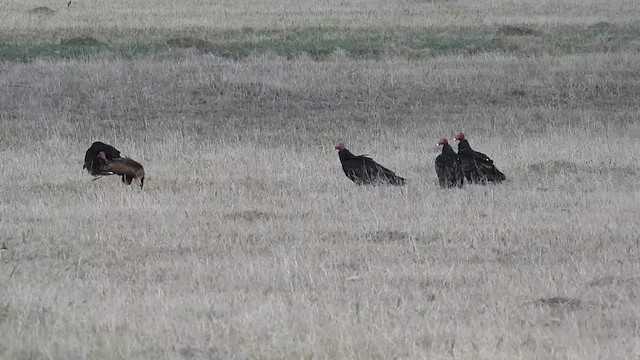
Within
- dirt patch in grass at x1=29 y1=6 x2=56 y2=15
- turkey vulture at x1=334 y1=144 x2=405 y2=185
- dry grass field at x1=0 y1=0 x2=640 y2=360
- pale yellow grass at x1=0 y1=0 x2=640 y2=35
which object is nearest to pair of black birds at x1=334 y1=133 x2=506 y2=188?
turkey vulture at x1=334 y1=144 x2=405 y2=185

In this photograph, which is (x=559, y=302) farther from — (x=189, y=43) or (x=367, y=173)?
(x=189, y=43)

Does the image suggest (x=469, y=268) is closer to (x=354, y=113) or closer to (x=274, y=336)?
(x=274, y=336)

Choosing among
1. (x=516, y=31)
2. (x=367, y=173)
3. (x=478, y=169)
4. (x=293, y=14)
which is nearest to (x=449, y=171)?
(x=478, y=169)

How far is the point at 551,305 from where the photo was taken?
7.04m

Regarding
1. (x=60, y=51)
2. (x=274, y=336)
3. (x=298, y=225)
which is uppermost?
(x=60, y=51)

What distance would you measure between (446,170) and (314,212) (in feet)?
6.14

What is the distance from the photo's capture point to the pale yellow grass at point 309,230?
639 centimetres

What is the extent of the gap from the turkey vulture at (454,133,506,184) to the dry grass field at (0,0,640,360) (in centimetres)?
27

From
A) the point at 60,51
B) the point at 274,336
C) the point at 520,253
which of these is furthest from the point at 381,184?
the point at 60,51

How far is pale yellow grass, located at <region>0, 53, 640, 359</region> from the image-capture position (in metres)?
6.39

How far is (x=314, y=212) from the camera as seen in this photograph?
1038cm

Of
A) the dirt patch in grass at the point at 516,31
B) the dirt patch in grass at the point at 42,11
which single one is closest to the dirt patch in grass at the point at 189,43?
the dirt patch in grass at the point at 516,31

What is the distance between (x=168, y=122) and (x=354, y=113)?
305cm

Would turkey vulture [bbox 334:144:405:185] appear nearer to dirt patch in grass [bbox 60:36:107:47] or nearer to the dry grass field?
the dry grass field
